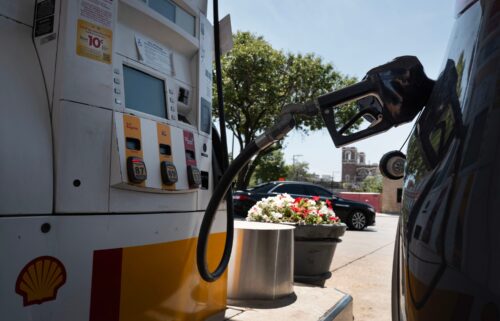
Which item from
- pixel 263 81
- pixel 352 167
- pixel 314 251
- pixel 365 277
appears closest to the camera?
pixel 314 251

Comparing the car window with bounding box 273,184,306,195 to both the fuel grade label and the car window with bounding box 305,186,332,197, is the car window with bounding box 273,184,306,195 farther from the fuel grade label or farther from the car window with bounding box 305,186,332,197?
the fuel grade label

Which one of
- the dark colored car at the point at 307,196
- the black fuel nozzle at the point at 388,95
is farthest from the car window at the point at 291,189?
the black fuel nozzle at the point at 388,95

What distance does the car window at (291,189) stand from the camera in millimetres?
12539

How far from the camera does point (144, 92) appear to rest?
6.33 ft

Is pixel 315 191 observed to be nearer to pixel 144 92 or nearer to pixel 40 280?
pixel 144 92

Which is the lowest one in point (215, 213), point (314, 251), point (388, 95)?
point (314, 251)

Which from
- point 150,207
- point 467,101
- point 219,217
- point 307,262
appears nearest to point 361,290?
point 307,262

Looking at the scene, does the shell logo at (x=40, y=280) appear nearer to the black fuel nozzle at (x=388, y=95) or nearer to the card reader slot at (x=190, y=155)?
the card reader slot at (x=190, y=155)

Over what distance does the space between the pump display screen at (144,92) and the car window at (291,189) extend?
34.8 feet

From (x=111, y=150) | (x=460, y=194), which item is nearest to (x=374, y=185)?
(x=111, y=150)

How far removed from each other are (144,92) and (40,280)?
0.88 metres

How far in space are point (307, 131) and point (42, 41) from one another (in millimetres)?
21841

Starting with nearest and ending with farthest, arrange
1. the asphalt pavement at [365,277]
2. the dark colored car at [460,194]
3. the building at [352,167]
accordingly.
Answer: the dark colored car at [460,194] → the asphalt pavement at [365,277] → the building at [352,167]

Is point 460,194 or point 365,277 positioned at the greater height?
point 460,194
